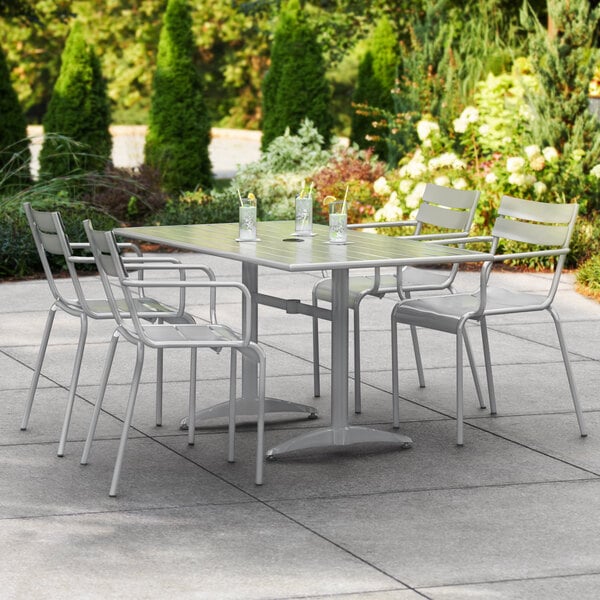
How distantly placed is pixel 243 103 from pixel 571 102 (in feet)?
81.8

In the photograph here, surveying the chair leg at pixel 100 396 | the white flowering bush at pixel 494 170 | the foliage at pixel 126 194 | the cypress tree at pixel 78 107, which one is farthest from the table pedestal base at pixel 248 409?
the cypress tree at pixel 78 107

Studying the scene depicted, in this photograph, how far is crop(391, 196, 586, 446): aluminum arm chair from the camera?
581 cm

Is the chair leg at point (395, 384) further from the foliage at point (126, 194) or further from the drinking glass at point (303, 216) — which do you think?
the foliage at point (126, 194)

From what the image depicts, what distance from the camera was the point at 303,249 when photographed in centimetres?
566

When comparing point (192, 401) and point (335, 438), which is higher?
point (192, 401)

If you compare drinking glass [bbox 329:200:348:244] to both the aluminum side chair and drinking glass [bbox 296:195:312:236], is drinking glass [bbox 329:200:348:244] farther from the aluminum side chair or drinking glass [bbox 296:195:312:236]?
the aluminum side chair

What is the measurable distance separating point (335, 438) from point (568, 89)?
7.57m

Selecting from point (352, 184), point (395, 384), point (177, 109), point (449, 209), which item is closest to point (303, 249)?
point (395, 384)

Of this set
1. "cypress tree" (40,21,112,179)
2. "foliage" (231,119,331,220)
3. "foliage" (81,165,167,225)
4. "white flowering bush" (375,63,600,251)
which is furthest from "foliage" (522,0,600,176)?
"cypress tree" (40,21,112,179)

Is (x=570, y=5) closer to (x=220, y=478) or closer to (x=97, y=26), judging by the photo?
(x=220, y=478)

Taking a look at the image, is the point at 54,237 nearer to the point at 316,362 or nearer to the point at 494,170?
the point at 316,362

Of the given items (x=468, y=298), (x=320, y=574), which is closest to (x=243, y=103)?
(x=468, y=298)

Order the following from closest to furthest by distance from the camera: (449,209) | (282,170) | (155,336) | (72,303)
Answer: (155,336) < (72,303) < (449,209) < (282,170)

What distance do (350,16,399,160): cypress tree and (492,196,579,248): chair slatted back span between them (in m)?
10.3
